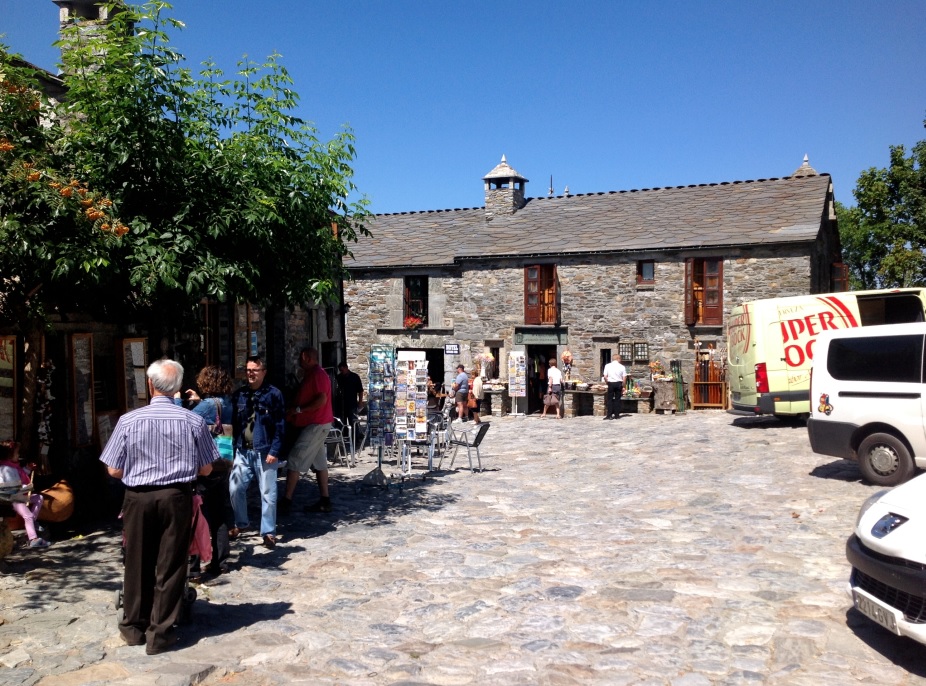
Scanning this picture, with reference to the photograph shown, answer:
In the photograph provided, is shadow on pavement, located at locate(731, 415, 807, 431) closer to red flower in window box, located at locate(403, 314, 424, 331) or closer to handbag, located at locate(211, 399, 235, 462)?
red flower in window box, located at locate(403, 314, 424, 331)

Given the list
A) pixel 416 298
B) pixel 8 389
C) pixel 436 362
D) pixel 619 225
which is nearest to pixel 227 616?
pixel 8 389

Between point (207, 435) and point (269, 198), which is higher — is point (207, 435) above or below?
below

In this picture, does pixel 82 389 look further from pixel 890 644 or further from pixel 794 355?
pixel 794 355

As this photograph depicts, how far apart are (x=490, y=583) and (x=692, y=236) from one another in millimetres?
18748

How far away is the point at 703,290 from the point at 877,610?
19247 mm

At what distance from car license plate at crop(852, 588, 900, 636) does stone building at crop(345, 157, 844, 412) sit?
715 inches

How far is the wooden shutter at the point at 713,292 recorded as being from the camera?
22.9m

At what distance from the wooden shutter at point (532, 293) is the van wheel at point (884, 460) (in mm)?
15721

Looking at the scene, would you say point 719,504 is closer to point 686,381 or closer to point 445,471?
point 445,471

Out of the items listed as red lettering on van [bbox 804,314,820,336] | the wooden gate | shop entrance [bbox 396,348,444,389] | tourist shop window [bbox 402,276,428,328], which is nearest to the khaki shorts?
red lettering on van [bbox 804,314,820,336]

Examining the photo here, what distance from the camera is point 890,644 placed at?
16.4 ft

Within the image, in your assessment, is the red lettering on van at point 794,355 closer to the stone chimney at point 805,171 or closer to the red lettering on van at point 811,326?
the red lettering on van at point 811,326

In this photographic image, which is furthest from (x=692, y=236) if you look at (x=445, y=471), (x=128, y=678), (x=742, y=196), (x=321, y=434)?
(x=128, y=678)

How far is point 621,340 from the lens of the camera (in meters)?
24.1
